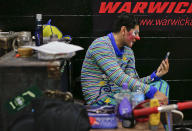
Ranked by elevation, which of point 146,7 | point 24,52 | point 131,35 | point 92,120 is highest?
point 146,7

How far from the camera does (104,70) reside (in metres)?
2.46

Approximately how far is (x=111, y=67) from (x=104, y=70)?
7 cm

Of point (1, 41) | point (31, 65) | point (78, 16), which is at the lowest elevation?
point (31, 65)

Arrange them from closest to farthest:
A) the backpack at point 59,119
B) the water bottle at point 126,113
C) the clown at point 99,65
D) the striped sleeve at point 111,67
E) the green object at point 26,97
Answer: the backpack at point 59,119 → the water bottle at point 126,113 → the green object at point 26,97 → the striped sleeve at point 111,67 → the clown at point 99,65

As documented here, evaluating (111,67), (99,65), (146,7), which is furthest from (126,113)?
(146,7)

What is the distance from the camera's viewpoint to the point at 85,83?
9.04 feet

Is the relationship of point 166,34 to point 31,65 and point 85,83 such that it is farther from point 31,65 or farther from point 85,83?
point 31,65

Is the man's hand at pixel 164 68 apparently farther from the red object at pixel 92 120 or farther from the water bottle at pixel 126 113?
the red object at pixel 92 120

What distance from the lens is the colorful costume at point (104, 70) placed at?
2445 millimetres

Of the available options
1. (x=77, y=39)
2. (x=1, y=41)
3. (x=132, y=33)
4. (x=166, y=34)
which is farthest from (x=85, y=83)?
(x=166, y=34)

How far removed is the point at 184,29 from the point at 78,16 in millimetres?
1498

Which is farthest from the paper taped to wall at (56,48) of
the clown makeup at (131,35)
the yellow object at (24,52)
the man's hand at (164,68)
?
the man's hand at (164,68)

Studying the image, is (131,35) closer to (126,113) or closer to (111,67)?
(111,67)

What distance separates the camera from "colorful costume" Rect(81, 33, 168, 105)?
2445 millimetres
